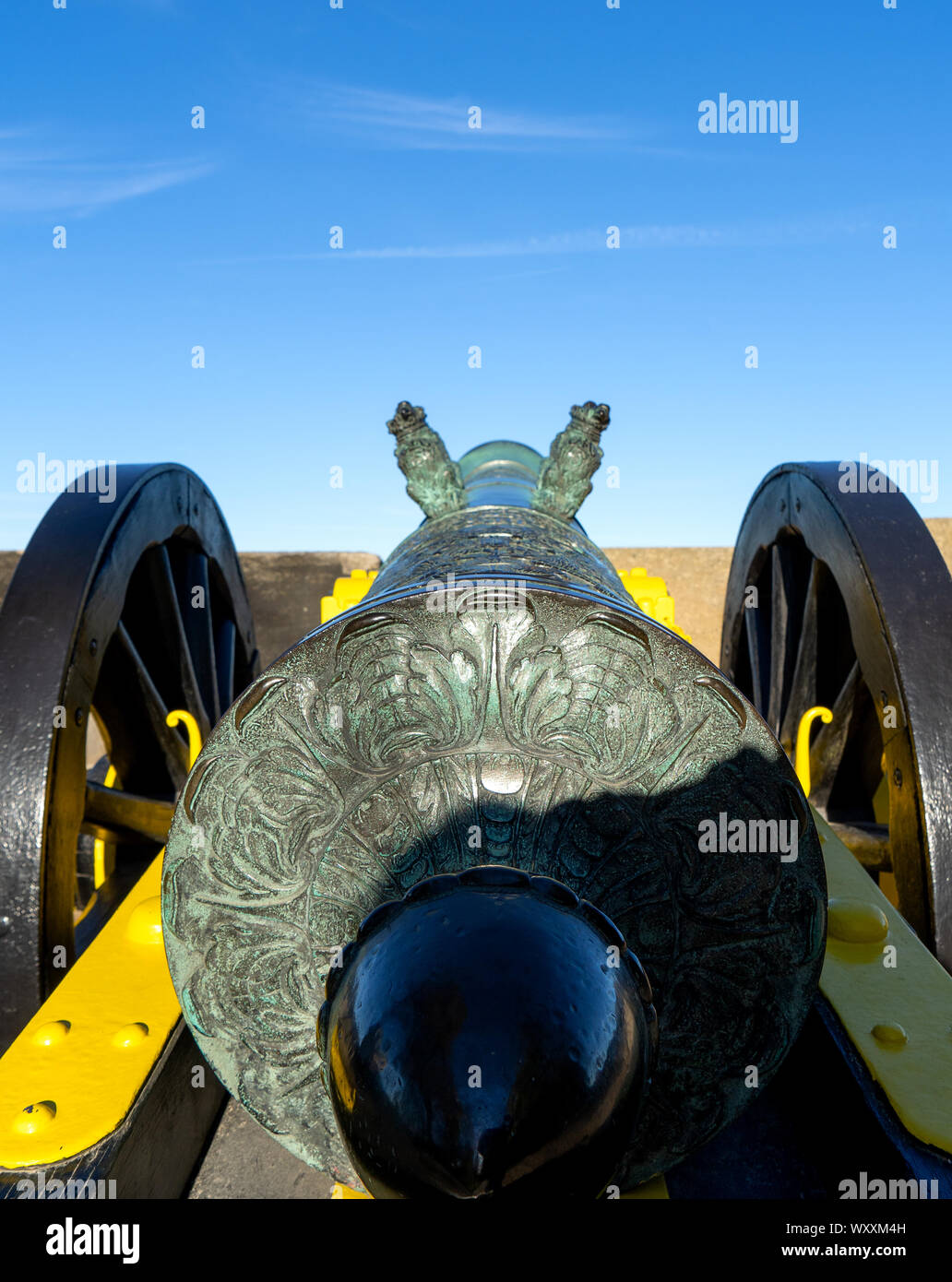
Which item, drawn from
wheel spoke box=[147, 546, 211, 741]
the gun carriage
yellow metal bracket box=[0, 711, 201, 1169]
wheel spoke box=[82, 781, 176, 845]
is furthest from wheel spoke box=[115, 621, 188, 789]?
yellow metal bracket box=[0, 711, 201, 1169]

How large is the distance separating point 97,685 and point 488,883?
1970 millimetres

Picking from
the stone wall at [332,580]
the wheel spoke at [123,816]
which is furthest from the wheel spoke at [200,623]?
the stone wall at [332,580]

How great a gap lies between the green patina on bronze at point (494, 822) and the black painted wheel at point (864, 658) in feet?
2.73

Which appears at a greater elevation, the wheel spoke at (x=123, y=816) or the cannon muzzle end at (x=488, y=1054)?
the cannon muzzle end at (x=488, y=1054)

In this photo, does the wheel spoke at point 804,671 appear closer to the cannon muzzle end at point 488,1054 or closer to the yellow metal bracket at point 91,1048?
the yellow metal bracket at point 91,1048

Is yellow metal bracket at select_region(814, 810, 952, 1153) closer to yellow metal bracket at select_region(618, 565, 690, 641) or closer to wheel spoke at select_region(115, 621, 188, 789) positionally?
yellow metal bracket at select_region(618, 565, 690, 641)

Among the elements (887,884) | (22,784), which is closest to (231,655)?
(22,784)

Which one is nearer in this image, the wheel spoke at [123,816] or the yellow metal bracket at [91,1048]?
the yellow metal bracket at [91,1048]

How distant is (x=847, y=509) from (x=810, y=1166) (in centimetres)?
136

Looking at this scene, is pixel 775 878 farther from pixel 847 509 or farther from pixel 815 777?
pixel 815 777

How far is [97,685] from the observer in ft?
8.26

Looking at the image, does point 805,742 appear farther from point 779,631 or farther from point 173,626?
point 173,626

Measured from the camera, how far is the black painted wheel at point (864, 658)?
5.79ft
